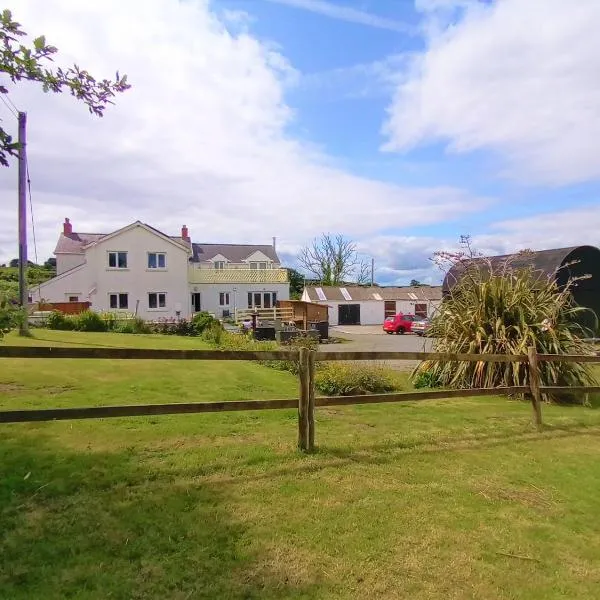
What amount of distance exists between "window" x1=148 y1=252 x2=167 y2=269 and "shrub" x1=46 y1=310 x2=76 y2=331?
1542 cm

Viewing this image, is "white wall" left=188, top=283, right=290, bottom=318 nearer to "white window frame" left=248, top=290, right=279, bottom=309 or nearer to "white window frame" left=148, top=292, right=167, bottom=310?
"white window frame" left=248, top=290, right=279, bottom=309

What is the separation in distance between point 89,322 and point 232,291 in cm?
1989

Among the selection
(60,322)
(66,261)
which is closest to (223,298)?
(66,261)

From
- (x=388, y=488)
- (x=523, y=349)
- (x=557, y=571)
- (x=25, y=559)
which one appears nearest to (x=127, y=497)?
(x=25, y=559)

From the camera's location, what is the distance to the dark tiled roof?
4208 cm

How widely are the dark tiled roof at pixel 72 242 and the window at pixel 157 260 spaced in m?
5.38

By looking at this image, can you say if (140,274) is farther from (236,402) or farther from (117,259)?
(236,402)

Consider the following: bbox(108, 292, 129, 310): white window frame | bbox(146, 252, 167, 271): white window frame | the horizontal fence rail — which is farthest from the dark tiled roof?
the horizontal fence rail

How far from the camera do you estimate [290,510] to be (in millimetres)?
3801

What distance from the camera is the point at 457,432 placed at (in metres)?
6.42

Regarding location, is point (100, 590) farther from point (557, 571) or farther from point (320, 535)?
point (557, 571)

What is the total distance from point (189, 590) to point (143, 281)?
124 feet

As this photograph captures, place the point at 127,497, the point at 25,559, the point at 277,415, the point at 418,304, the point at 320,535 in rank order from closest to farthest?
the point at 25,559
the point at 320,535
the point at 127,497
the point at 277,415
the point at 418,304

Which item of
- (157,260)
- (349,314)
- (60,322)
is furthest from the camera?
(349,314)
